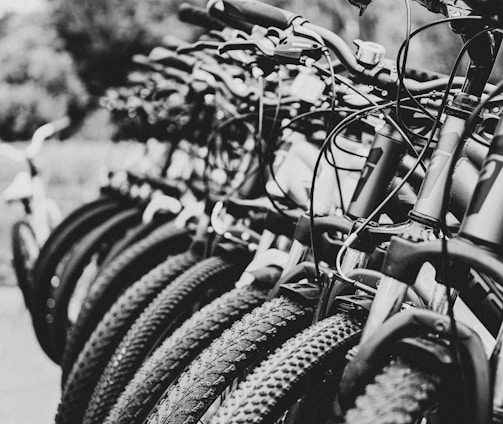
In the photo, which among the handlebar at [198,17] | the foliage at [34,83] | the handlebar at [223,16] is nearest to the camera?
the handlebar at [223,16]

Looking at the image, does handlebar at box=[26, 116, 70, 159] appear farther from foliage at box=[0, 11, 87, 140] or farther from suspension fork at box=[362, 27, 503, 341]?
foliage at box=[0, 11, 87, 140]

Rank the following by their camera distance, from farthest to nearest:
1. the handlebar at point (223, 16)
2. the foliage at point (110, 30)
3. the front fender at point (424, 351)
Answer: the foliage at point (110, 30)
the handlebar at point (223, 16)
the front fender at point (424, 351)

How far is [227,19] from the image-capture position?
6.06 feet

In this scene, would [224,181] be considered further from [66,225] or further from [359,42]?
[359,42]

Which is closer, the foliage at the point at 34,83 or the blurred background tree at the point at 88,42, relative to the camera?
the foliage at the point at 34,83

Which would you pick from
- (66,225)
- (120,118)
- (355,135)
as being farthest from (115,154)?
(355,135)

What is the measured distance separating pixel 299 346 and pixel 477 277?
51 centimetres

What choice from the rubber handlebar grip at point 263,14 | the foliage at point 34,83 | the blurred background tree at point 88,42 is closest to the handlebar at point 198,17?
the rubber handlebar grip at point 263,14

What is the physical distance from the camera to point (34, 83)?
314 inches

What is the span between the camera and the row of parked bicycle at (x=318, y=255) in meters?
1.16

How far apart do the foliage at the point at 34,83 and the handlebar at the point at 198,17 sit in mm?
5184

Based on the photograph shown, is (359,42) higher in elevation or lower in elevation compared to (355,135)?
higher

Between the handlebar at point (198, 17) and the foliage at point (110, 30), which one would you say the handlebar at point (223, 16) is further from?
the foliage at point (110, 30)

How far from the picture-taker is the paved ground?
10.1ft
